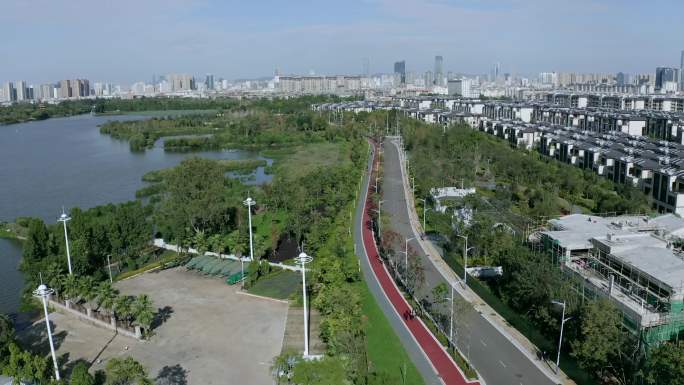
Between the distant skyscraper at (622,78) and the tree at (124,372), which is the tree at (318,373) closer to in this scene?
the tree at (124,372)

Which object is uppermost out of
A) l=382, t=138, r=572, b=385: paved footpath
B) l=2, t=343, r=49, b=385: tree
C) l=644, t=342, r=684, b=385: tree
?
l=644, t=342, r=684, b=385: tree

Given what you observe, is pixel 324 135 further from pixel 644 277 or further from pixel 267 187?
pixel 644 277

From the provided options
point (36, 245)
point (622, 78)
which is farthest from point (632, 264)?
point (622, 78)

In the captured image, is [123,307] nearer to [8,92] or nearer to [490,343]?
[490,343]

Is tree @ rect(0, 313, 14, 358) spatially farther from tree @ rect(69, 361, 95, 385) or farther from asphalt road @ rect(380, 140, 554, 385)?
asphalt road @ rect(380, 140, 554, 385)

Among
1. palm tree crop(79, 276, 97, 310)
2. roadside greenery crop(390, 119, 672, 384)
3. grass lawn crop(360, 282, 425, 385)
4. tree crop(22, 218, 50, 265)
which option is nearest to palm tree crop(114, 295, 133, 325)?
palm tree crop(79, 276, 97, 310)

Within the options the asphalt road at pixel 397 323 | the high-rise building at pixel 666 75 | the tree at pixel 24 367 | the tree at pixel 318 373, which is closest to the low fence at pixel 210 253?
the asphalt road at pixel 397 323
